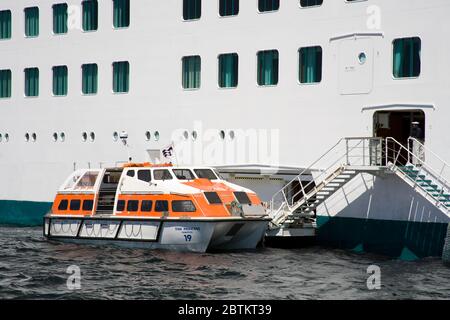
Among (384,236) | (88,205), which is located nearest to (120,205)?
(88,205)

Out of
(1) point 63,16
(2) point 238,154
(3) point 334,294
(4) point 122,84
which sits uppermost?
(1) point 63,16

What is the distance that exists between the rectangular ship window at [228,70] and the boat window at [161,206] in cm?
530

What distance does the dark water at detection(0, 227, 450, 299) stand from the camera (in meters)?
20.5

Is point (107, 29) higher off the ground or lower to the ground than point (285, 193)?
higher

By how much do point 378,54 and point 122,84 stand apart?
9917 mm

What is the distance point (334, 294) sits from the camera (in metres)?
20.6

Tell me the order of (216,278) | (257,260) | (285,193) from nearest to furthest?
1. (216,278)
2. (257,260)
3. (285,193)

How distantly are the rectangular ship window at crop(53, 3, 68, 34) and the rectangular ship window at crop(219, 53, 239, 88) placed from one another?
7471 mm

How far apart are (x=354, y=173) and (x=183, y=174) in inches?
196

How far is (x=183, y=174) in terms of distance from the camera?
2753cm

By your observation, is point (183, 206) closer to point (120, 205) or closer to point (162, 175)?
point (162, 175)
